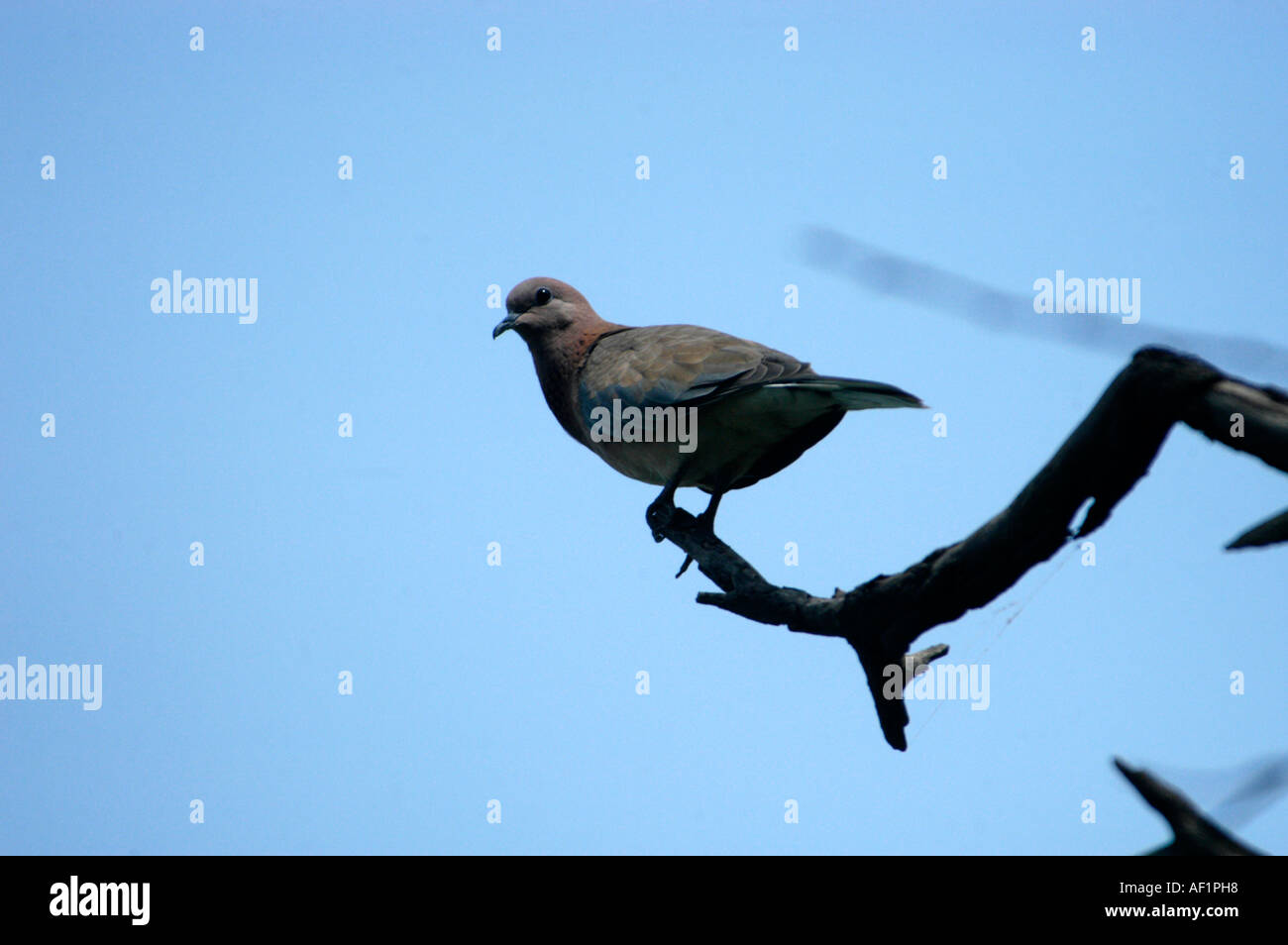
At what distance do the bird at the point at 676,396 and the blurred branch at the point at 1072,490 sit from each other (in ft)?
4.76

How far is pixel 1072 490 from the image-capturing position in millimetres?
2496

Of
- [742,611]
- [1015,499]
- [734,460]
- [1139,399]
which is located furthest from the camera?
[734,460]

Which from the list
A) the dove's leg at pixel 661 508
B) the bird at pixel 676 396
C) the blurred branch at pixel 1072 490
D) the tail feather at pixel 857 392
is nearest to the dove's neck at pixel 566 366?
the bird at pixel 676 396

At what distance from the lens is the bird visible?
554 cm

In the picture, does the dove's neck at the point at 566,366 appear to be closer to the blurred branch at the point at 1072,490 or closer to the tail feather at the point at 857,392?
the tail feather at the point at 857,392

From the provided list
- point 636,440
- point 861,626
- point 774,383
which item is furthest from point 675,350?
point 861,626

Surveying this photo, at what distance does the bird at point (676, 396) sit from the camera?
5.54m

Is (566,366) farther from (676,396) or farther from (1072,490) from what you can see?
(1072,490)

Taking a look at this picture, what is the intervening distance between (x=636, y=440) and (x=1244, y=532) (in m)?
4.09

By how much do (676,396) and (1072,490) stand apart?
11.6 ft

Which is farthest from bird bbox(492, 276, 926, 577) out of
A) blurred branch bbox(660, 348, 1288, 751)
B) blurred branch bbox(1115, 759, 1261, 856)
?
blurred branch bbox(1115, 759, 1261, 856)

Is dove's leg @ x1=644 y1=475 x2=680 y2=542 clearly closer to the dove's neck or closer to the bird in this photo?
the bird
